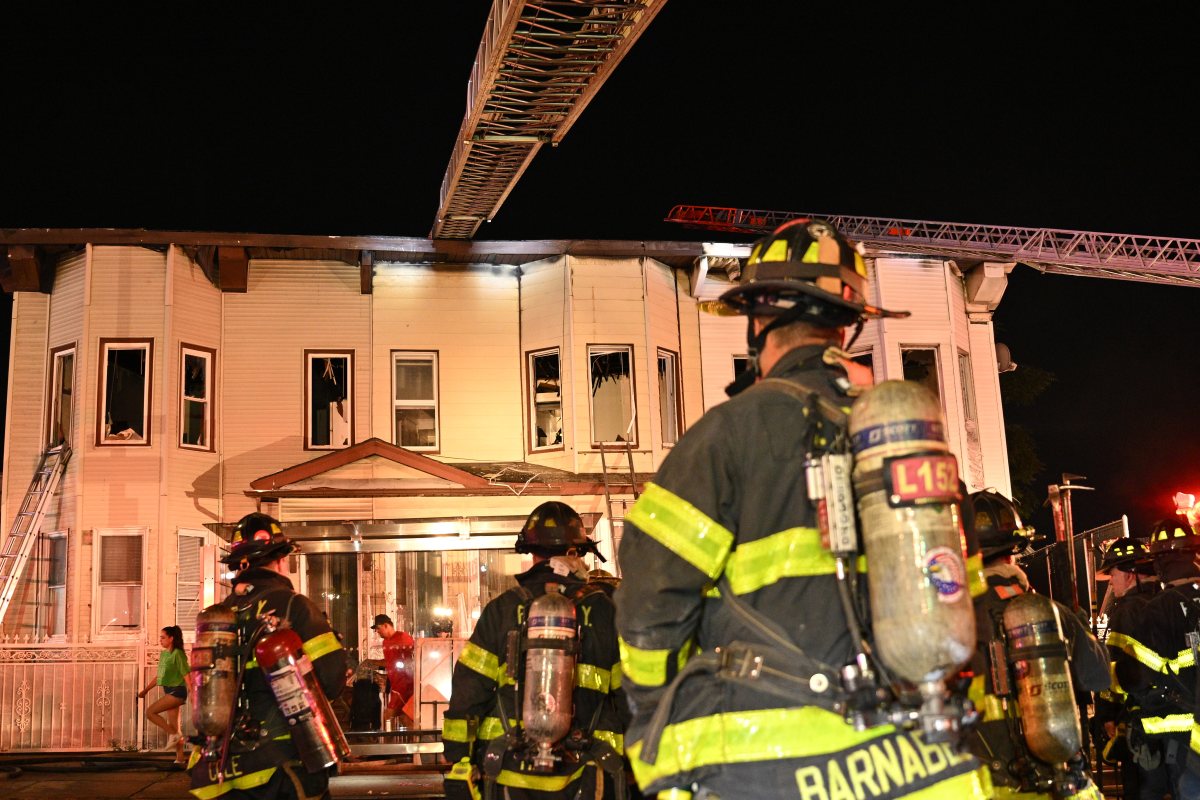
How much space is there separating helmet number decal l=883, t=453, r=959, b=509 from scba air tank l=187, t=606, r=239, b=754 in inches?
194

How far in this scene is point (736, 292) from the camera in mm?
3395

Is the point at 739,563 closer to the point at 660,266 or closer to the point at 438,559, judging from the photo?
the point at 438,559

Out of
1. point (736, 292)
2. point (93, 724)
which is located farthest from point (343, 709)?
point (736, 292)

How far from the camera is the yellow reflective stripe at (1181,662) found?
304 inches

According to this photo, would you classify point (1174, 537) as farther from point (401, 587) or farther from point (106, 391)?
point (106, 391)

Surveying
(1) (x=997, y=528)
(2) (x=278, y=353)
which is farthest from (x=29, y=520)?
(1) (x=997, y=528)

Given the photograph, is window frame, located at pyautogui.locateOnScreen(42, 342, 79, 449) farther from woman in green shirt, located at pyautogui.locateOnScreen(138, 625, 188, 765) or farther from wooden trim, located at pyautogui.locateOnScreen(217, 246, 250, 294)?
woman in green shirt, located at pyautogui.locateOnScreen(138, 625, 188, 765)

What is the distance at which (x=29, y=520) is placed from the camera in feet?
61.4

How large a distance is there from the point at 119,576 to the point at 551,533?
14.0m

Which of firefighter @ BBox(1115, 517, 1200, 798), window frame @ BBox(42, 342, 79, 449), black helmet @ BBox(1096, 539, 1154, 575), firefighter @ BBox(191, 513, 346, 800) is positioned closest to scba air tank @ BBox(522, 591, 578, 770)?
firefighter @ BBox(191, 513, 346, 800)

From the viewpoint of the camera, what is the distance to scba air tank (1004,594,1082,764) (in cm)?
532

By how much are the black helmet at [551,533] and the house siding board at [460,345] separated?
13.5 m

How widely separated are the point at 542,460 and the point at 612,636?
45.7 ft

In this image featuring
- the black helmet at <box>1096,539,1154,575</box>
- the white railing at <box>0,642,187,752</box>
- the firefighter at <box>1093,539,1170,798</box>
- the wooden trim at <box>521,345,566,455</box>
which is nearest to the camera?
the firefighter at <box>1093,539,1170,798</box>
